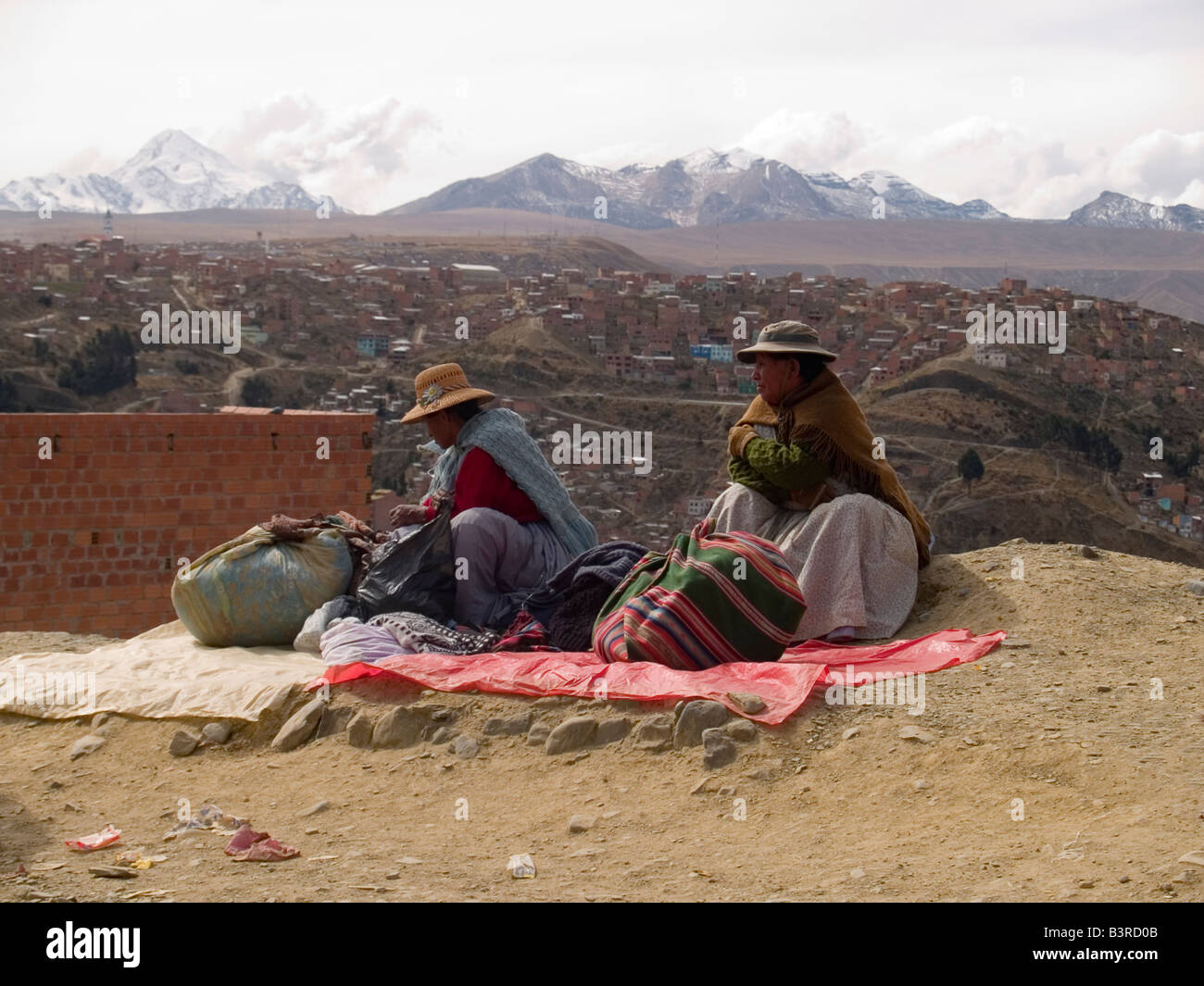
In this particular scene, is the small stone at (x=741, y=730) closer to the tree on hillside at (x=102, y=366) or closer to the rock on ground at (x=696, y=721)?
the rock on ground at (x=696, y=721)

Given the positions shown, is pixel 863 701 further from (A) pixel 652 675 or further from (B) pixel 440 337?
(B) pixel 440 337

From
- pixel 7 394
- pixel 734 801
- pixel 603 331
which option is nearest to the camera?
pixel 734 801

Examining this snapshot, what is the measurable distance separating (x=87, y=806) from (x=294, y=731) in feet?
2.23

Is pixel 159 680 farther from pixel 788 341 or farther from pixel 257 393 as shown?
pixel 257 393

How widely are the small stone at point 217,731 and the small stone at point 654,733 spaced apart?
1.51 meters

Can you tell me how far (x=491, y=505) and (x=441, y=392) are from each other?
535 millimetres

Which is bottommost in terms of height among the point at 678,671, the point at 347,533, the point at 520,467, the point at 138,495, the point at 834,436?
the point at 678,671

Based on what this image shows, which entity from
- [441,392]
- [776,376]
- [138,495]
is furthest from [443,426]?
[138,495]

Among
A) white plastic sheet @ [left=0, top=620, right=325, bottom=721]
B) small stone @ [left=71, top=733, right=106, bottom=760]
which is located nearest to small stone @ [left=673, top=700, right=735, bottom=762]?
white plastic sheet @ [left=0, top=620, right=325, bottom=721]

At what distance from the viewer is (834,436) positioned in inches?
201

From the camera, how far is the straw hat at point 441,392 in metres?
5.36

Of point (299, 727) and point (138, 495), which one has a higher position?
point (138, 495)

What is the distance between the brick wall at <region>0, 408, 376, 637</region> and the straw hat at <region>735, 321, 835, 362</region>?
357 centimetres
